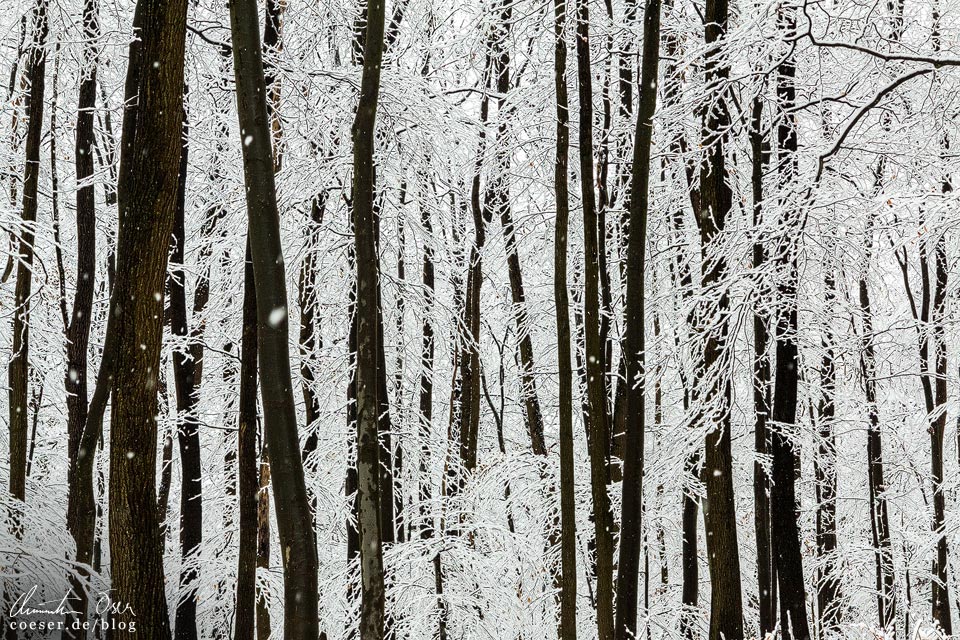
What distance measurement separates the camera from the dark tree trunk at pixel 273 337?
3719 millimetres

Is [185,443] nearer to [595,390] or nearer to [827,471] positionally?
[595,390]

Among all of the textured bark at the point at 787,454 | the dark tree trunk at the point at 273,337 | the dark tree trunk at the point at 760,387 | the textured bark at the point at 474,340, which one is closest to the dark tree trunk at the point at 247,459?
the dark tree trunk at the point at 273,337

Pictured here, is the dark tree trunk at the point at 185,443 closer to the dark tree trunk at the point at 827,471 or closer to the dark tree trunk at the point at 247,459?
the dark tree trunk at the point at 247,459

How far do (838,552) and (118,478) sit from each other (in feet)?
40.2

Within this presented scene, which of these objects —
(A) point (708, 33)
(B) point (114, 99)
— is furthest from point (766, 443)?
(B) point (114, 99)

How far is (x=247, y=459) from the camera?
6230 mm

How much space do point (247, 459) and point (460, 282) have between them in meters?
4.61

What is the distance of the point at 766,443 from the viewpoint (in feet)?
22.6

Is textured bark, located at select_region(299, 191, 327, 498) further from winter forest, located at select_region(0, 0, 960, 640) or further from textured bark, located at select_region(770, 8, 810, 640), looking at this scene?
textured bark, located at select_region(770, 8, 810, 640)

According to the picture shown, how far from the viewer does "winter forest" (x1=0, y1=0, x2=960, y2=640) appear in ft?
14.5

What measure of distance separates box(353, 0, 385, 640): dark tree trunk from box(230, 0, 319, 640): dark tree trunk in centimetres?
55

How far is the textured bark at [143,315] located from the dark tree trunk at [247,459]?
172 cm

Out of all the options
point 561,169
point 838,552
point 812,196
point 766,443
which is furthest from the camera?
point 838,552

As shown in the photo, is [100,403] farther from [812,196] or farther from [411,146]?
[812,196]
